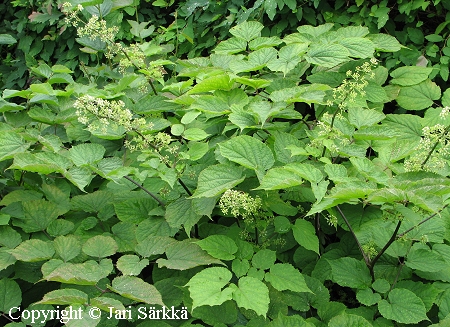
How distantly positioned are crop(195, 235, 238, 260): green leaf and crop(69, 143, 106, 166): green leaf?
0.53 m

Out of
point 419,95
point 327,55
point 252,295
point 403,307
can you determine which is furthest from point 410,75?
point 252,295

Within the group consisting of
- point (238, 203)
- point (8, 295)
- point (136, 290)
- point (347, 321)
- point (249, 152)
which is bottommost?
point (8, 295)

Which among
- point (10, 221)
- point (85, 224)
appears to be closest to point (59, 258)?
point (85, 224)

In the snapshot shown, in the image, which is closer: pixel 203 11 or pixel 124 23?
pixel 203 11

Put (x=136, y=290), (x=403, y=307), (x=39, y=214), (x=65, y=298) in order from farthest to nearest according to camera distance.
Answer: (x=39, y=214) < (x=403, y=307) < (x=136, y=290) < (x=65, y=298)

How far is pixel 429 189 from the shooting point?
53.5 inches

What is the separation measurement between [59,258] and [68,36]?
4069mm

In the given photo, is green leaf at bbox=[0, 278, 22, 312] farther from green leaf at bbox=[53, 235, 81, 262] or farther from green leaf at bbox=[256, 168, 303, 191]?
green leaf at bbox=[256, 168, 303, 191]

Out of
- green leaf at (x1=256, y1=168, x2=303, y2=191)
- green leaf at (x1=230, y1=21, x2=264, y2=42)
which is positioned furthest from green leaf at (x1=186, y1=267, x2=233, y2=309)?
green leaf at (x1=230, y1=21, x2=264, y2=42)

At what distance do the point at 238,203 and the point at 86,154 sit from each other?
0.66 metres

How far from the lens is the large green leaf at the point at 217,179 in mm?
1598

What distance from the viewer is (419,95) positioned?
2.48 meters

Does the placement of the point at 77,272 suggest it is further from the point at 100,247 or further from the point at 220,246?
the point at 220,246

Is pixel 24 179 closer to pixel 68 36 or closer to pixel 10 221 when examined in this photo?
pixel 10 221
